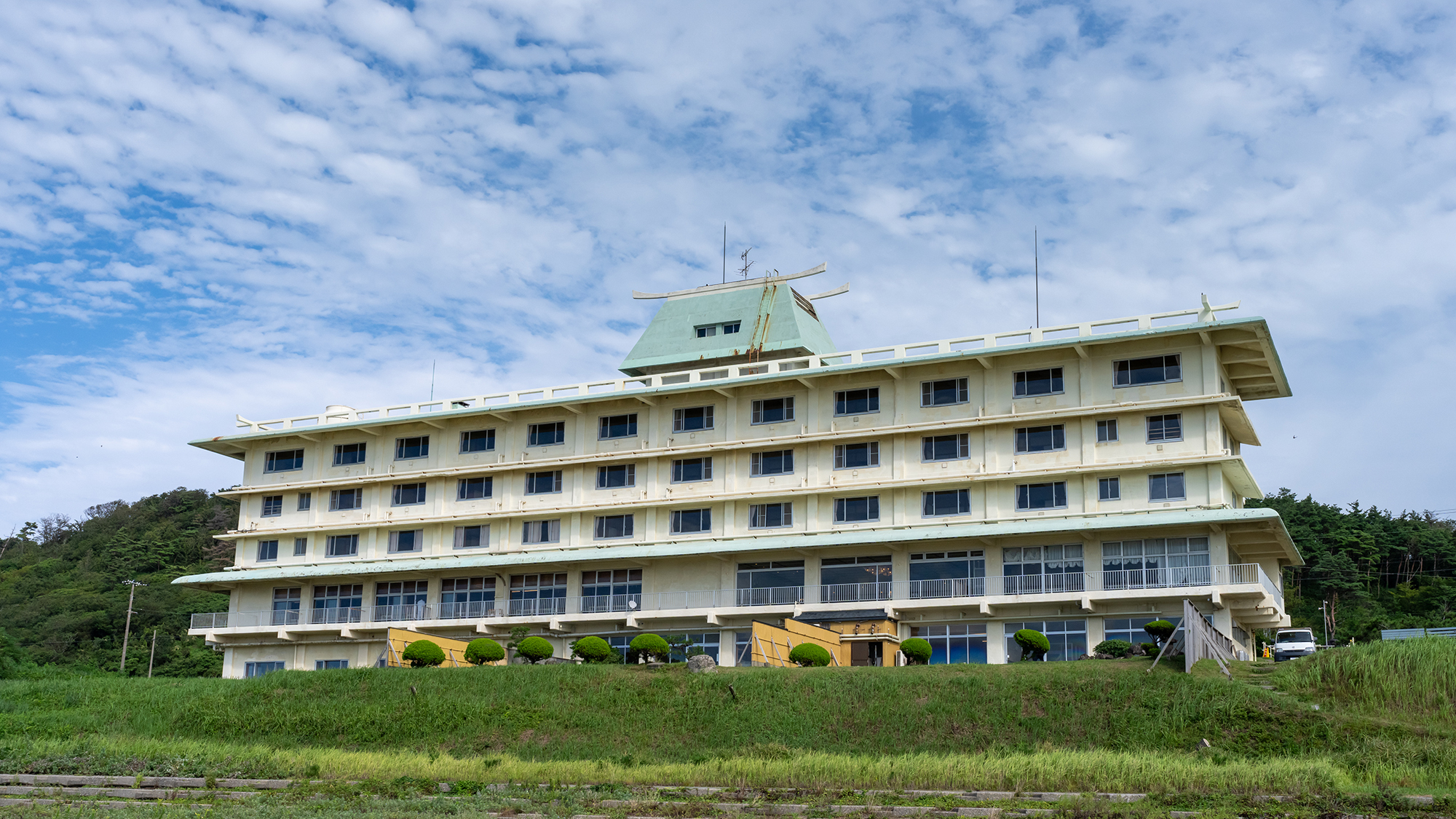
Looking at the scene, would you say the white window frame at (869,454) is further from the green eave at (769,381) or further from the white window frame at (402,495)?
the white window frame at (402,495)

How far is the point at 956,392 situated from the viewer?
156 ft

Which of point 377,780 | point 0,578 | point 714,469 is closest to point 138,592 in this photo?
point 0,578

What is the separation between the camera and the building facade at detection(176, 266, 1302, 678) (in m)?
43.8

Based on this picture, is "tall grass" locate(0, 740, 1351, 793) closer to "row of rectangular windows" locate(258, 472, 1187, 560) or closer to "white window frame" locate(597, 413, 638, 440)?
"row of rectangular windows" locate(258, 472, 1187, 560)

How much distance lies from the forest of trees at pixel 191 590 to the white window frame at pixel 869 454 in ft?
96.1

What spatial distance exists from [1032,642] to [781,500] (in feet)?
40.6

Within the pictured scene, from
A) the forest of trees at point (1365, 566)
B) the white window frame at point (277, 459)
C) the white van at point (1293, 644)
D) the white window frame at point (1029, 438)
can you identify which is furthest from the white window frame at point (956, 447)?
the forest of trees at point (1365, 566)

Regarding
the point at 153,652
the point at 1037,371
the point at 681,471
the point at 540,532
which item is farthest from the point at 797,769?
the point at 153,652

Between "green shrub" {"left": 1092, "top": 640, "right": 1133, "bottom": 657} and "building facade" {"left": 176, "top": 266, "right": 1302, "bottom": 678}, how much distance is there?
9.10 feet

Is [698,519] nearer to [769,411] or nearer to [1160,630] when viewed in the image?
[769,411]

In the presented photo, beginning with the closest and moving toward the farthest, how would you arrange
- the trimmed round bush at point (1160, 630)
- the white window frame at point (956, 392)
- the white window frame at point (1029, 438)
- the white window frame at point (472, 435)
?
the trimmed round bush at point (1160, 630), the white window frame at point (1029, 438), the white window frame at point (956, 392), the white window frame at point (472, 435)

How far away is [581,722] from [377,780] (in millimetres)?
8821

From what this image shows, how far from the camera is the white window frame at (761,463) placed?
49.4 meters

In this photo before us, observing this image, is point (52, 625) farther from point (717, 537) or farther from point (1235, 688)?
point (1235, 688)
